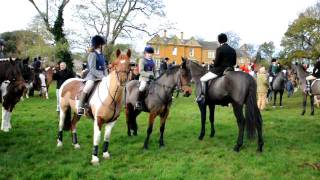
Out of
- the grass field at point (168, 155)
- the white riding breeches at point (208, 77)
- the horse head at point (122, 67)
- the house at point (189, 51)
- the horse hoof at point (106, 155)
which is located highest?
the house at point (189, 51)

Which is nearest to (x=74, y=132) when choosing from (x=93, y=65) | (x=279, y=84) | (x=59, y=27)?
(x=93, y=65)

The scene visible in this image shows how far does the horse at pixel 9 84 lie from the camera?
964cm

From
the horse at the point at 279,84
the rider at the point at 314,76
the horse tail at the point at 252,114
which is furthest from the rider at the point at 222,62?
the horse at the point at 279,84

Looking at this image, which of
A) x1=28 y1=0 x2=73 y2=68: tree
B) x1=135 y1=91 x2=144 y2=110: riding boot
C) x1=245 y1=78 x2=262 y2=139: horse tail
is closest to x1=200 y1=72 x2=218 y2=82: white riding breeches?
x1=245 y1=78 x2=262 y2=139: horse tail

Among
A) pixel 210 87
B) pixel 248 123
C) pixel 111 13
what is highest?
pixel 111 13

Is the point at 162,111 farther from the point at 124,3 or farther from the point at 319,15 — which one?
the point at 319,15

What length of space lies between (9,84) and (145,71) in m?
4.20

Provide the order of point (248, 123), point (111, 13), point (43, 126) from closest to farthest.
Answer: point (248, 123) → point (43, 126) → point (111, 13)

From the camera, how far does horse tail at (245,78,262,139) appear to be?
29.5ft

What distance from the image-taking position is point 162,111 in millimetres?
9406

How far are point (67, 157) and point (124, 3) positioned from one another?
101 ft

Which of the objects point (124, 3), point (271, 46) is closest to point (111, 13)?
point (124, 3)

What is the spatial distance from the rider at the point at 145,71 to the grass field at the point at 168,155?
52.0 inches

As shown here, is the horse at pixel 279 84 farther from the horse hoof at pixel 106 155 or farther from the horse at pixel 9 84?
the horse at pixel 9 84
